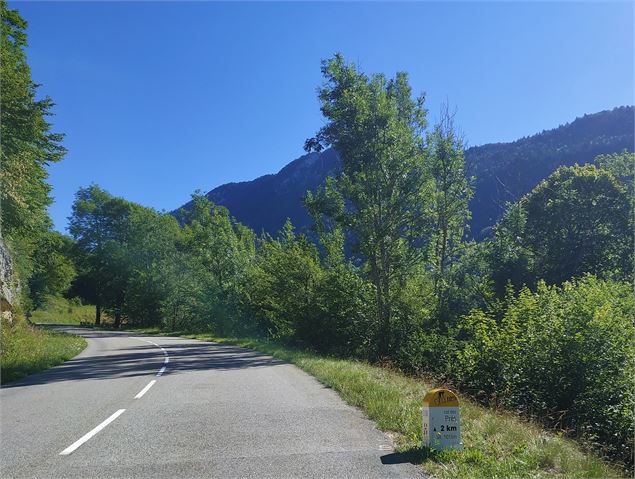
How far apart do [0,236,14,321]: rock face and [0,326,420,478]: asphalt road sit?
12172mm

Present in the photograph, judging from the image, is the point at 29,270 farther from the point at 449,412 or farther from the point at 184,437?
the point at 449,412

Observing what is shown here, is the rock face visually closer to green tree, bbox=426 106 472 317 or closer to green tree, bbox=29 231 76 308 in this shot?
green tree, bbox=426 106 472 317

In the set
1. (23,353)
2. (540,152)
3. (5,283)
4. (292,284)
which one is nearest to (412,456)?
(23,353)

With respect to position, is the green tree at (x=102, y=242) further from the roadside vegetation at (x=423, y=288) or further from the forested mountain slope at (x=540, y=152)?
the roadside vegetation at (x=423, y=288)

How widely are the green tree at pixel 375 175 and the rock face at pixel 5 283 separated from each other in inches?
598

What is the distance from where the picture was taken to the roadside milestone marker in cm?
588

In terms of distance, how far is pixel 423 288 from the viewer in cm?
2738

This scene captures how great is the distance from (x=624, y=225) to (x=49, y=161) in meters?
34.5

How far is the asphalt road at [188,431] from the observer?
5551 millimetres

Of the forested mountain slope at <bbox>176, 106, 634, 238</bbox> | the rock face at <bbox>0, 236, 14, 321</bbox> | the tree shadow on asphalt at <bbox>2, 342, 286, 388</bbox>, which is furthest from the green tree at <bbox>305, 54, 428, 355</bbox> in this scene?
the forested mountain slope at <bbox>176, 106, 634, 238</bbox>

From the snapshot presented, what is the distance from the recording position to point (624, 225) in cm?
3181

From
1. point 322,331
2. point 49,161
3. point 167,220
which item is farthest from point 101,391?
point 167,220

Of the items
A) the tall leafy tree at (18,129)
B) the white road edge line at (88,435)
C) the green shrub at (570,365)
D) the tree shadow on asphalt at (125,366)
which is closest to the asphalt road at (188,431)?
the white road edge line at (88,435)

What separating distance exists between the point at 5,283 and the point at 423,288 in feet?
70.0
